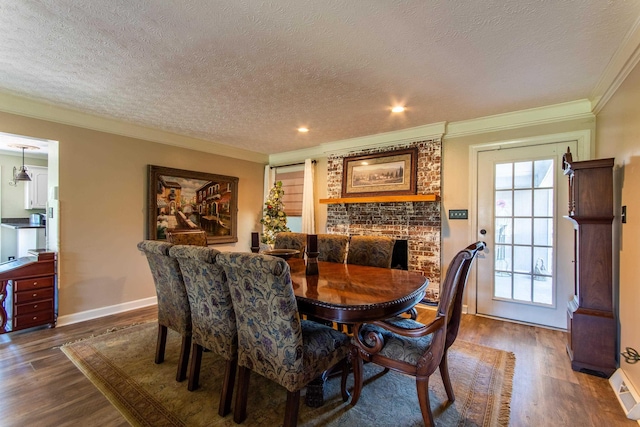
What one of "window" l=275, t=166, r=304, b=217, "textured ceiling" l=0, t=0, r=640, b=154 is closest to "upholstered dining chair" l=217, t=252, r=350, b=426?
"textured ceiling" l=0, t=0, r=640, b=154

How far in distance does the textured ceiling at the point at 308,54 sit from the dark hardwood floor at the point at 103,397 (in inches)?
93.6

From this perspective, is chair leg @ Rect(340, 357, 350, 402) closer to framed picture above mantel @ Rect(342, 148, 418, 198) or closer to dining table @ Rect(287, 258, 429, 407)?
dining table @ Rect(287, 258, 429, 407)

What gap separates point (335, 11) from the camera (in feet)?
5.51

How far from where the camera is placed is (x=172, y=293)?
217cm

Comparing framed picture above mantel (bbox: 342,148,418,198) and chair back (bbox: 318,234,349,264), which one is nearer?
chair back (bbox: 318,234,349,264)

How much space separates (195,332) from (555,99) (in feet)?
12.6

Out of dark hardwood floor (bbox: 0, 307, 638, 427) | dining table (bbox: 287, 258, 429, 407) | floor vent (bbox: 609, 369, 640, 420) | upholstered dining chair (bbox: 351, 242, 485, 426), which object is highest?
dining table (bbox: 287, 258, 429, 407)

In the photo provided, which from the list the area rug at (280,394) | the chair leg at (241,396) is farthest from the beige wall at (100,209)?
the chair leg at (241,396)

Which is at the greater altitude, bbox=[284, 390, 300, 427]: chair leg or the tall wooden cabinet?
the tall wooden cabinet

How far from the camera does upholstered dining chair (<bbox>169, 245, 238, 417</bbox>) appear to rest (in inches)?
69.2

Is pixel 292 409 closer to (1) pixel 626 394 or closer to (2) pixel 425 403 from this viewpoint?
(2) pixel 425 403

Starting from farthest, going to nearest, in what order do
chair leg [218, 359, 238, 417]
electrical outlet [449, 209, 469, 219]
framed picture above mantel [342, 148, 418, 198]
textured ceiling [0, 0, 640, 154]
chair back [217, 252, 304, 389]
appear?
framed picture above mantel [342, 148, 418, 198], electrical outlet [449, 209, 469, 219], chair leg [218, 359, 238, 417], textured ceiling [0, 0, 640, 154], chair back [217, 252, 304, 389]

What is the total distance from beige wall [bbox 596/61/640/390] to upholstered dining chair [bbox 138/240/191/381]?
300cm

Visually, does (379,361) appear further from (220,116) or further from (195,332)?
(220,116)
